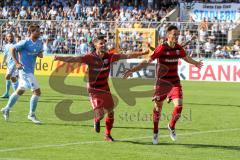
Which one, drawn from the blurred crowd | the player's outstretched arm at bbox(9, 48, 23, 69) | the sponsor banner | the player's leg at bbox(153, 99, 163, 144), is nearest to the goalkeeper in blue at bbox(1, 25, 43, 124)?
the player's outstretched arm at bbox(9, 48, 23, 69)

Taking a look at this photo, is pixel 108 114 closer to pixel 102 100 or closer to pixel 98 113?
pixel 102 100

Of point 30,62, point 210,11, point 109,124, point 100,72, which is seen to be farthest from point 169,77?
point 210,11

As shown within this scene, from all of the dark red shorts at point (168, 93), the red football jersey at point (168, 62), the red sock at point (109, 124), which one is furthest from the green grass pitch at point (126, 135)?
the red football jersey at point (168, 62)

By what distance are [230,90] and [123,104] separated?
7.91 metres

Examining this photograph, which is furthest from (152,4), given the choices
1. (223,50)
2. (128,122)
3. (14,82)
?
(128,122)

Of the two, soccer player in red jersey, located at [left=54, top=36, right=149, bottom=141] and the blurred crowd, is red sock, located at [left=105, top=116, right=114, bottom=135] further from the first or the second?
the blurred crowd

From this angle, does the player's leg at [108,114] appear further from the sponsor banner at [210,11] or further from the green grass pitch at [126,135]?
the sponsor banner at [210,11]

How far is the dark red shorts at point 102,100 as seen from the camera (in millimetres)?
15641

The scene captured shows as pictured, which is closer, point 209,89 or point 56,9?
point 209,89

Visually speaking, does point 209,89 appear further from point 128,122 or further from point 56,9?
point 56,9

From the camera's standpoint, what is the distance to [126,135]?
53.3 ft

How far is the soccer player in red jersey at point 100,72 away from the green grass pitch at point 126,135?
2.11 feet

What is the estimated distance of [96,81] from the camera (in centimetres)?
1577

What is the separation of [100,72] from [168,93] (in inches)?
58.3
